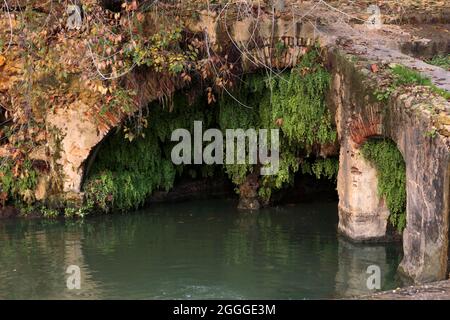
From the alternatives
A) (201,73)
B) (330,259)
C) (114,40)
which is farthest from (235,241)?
(114,40)

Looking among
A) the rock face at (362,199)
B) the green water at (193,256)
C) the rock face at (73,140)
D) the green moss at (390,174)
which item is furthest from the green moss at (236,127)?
the green moss at (390,174)

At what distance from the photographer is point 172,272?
41.1 feet

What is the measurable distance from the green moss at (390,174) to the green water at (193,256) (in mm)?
640

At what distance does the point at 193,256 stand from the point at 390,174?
3.45m

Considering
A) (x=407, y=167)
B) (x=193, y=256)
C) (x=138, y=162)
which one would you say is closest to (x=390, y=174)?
(x=407, y=167)

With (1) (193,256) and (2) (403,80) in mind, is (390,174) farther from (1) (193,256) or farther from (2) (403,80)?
(1) (193,256)

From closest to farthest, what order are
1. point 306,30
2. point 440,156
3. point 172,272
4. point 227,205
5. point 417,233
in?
point 440,156 < point 417,233 < point 172,272 < point 306,30 < point 227,205

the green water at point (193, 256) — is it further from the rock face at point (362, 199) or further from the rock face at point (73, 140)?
the rock face at point (73, 140)

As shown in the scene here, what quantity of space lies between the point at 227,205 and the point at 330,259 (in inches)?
174

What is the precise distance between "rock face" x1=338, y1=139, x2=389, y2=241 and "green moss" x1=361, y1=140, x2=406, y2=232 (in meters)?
0.15

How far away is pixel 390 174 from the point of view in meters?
13.4

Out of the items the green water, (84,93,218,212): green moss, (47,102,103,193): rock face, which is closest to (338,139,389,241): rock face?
the green water

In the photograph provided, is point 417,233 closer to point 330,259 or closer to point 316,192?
point 330,259

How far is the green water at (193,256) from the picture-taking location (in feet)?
38.6
